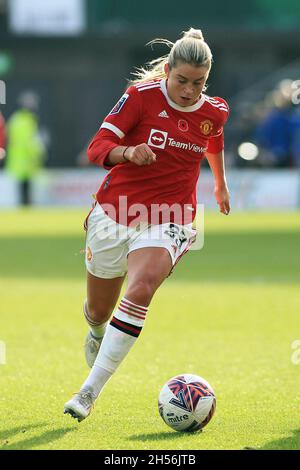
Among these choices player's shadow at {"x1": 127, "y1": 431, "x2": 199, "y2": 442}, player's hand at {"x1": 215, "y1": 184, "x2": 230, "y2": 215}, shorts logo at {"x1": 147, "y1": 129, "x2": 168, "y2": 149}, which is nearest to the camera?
player's shadow at {"x1": 127, "y1": 431, "x2": 199, "y2": 442}

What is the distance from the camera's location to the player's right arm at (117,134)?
6461 mm

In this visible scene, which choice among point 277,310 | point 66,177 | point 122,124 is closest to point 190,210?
point 122,124

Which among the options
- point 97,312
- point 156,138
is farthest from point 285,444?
point 156,138

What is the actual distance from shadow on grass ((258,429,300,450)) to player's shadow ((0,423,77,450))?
3.62 ft

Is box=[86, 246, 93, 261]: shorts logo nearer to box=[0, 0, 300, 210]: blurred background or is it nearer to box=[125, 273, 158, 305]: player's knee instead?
box=[125, 273, 158, 305]: player's knee

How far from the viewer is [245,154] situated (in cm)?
791

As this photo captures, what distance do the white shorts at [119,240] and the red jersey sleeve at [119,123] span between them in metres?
0.39

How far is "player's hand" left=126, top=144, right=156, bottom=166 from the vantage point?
248 inches

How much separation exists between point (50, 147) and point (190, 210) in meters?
31.0

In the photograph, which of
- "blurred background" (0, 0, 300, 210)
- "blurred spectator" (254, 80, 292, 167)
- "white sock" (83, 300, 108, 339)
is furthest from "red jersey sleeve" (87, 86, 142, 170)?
"blurred background" (0, 0, 300, 210)

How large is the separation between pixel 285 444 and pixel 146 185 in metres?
1.80

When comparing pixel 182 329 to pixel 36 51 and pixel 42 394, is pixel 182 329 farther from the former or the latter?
pixel 36 51

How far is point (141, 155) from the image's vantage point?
6.30 m
